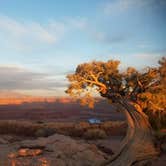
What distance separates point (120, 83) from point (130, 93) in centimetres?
67

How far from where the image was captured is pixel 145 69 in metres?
13.9

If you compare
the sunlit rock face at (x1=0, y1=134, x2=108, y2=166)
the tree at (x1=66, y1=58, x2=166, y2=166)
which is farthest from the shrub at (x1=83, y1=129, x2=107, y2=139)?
the tree at (x1=66, y1=58, x2=166, y2=166)

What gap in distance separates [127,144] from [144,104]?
76.9 inches

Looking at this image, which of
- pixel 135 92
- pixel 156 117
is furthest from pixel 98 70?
pixel 156 117

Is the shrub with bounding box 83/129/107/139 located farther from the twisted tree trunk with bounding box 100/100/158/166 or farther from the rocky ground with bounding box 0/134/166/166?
the twisted tree trunk with bounding box 100/100/158/166

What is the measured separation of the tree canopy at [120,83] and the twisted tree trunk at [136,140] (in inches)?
20.6

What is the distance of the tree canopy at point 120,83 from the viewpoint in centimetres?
1366

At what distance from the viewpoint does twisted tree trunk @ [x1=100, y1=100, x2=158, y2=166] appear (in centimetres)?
1345

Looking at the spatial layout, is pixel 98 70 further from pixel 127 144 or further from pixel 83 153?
pixel 83 153

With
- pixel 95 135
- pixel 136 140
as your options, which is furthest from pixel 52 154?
pixel 95 135

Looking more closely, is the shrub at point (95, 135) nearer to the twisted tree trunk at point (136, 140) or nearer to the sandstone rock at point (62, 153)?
the sandstone rock at point (62, 153)

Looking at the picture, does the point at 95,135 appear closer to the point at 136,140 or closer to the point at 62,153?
the point at 62,153

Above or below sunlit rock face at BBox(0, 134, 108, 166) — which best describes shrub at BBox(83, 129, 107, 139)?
below

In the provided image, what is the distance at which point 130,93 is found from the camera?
557 inches
